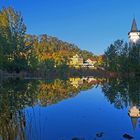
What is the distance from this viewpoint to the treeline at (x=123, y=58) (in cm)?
7944

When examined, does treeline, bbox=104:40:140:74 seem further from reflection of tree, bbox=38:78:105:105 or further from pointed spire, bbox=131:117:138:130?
pointed spire, bbox=131:117:138:130

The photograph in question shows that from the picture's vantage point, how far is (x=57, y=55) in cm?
13050

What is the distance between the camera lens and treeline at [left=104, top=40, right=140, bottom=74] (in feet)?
261

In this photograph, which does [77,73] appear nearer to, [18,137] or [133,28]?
[133,28]

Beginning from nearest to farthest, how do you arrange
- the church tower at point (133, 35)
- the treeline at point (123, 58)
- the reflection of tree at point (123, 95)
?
1. the reflection of tree at point (123, 95)
2. the treeline at point (123, 58)
3. the church tower at point (133, 35)

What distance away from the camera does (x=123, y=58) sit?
82188 mm

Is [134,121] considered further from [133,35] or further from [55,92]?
[133,35]

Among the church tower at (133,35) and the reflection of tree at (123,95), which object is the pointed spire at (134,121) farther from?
the church tower at (133,35)

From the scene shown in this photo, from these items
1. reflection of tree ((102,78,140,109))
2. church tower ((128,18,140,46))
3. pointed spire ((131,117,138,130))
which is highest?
church tower ((128,18,140,46))

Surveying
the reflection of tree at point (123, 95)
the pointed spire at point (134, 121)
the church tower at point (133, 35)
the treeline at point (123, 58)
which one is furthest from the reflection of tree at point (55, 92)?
the church tower at point (133, 35)

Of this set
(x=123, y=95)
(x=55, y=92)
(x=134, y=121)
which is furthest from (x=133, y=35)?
(x=134, y=121)

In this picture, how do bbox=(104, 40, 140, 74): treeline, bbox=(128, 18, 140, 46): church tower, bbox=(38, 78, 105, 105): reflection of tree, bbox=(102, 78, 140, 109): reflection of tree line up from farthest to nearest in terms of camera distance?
1. bbox=(128, 18, 140, 46): church tower
2. bbox=(104, 40, 140, 74): treeline
3. bbox=(38, 78, 105, 105): reflection of tree
4. bbox=(102, 78, 140, 109): reflection of tree

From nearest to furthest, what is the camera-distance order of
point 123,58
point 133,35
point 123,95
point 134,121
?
point 134,121, point 123,95, point 123,58, point 133,35

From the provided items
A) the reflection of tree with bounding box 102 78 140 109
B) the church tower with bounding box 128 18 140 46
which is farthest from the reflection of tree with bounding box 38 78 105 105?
the church tower with bounding box 128 18 140 46
